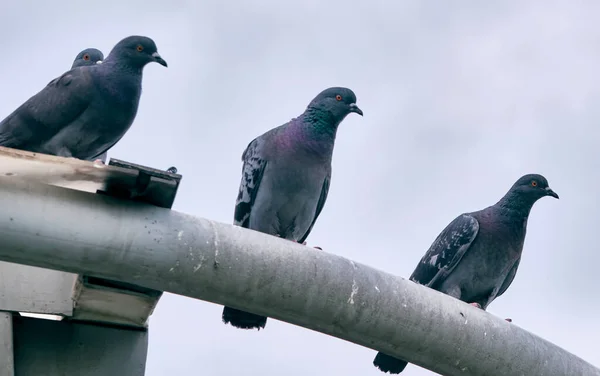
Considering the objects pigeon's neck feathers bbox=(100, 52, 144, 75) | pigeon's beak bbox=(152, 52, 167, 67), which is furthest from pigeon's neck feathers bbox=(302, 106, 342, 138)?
pigeon's neck feathers bbox=(100, 52, 144, 75)

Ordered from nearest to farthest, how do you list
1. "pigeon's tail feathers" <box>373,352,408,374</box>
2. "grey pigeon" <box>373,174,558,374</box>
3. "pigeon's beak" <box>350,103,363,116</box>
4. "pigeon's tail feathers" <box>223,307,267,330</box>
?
"pigeon's tail feathers" <box>223,307,267,330</box>, "pigeon's tail feathers" <box>373,352,408,374</box>, "pigeon's beak" <box>350,103,363,116</box>, "grey pigeon" <box>373,174,558,374</box>

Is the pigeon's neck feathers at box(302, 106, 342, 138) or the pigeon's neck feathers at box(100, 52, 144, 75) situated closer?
the pigeon's neck feathers at box(100, 52, 144, 75)

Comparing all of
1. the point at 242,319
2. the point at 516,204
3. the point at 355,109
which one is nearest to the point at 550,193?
the point at 516,204

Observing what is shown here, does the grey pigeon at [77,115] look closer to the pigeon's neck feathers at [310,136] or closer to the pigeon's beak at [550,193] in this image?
the pigeon's neck feathers at [310,136]

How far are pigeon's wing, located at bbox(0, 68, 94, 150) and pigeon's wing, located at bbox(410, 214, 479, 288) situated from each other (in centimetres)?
491

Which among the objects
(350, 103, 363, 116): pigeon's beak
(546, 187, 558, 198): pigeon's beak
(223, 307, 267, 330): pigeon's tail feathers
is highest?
(350, 103, 363, 116): pigeon's beak

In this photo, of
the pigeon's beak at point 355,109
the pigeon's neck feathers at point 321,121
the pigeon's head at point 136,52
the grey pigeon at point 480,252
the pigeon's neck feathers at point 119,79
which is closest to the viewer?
the pigeon's neck feathers at point 119,79

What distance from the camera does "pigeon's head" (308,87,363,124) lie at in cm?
1072

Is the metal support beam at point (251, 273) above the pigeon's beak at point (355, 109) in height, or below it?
below

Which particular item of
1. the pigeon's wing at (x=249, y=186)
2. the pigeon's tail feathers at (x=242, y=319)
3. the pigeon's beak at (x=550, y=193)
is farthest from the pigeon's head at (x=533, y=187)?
the pigeon's tail feathers at (x=242, y=319)

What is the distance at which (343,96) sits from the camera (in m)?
10.8

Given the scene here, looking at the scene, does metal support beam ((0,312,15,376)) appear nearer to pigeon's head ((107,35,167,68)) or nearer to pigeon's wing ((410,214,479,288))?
pigeon's head ((107,35,167,68))

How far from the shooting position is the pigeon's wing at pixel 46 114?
8.84m

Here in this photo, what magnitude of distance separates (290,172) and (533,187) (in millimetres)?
3662
